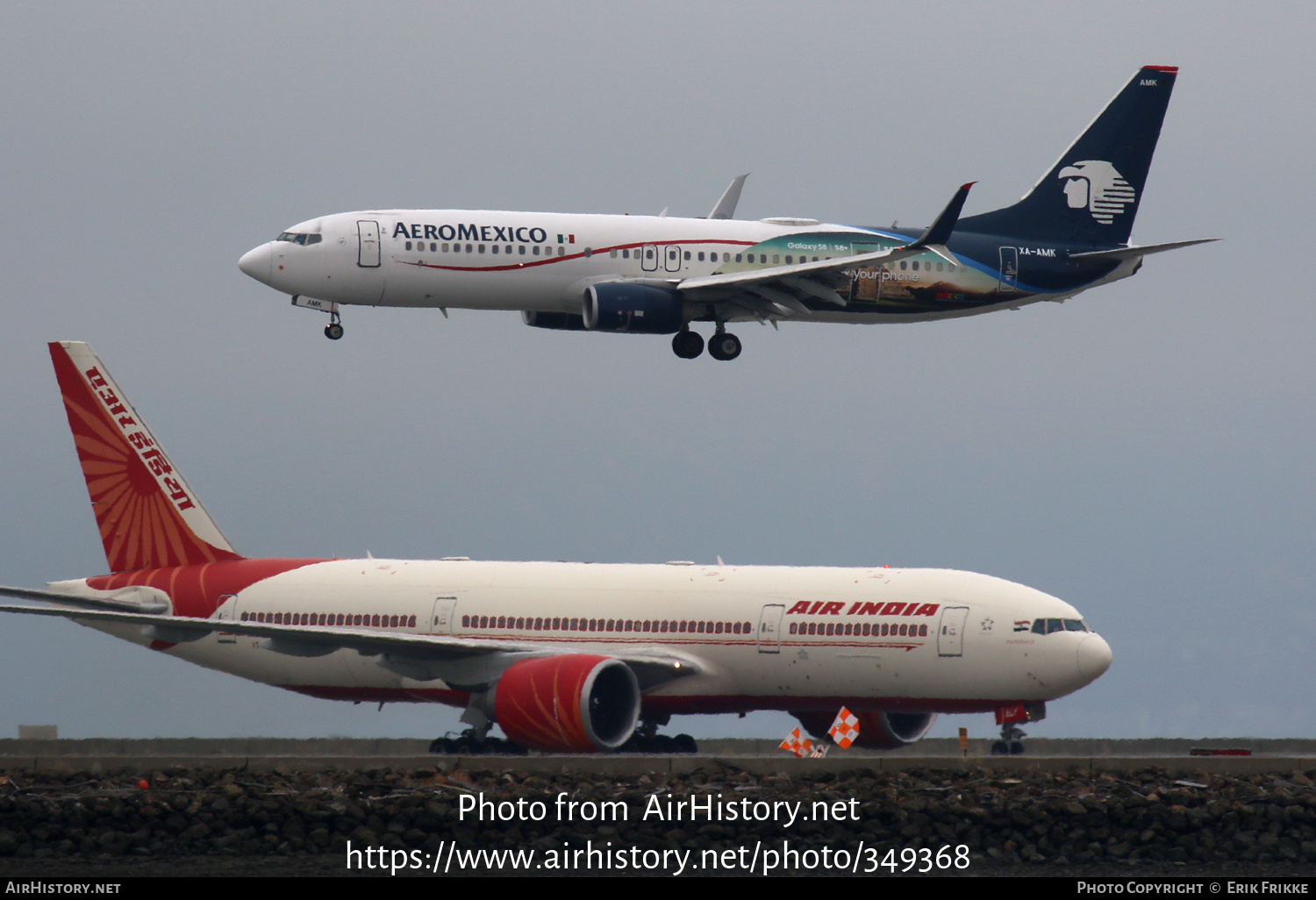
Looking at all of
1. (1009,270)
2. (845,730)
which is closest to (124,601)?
(845,730)

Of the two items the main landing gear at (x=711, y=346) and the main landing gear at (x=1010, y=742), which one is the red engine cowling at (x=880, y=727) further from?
the main landing gear at (x=711, y=346)

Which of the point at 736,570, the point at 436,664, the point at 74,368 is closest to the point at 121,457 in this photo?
the point at 74,368

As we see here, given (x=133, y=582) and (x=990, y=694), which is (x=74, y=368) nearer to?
(x=133, y=582)

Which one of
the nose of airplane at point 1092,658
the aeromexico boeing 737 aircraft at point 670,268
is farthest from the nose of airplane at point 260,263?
the nose of airplane at point 1092,658

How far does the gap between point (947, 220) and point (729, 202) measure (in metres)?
11.8

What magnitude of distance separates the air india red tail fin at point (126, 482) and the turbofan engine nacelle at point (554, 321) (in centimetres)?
1150

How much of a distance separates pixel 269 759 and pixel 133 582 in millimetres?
12552

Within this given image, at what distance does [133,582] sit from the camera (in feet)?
182

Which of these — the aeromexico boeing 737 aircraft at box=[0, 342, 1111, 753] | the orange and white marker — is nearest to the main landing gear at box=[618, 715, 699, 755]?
the aeromexico boeing 737 aircraft at box=[0, 342, 1111, 753]

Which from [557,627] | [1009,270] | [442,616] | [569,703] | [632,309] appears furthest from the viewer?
[1009,270]

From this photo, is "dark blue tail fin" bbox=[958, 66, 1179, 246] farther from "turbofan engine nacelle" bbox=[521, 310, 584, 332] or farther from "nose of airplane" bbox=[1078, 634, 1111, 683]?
"nose of airplane" bbox=[1078, 634, 1111, 683]

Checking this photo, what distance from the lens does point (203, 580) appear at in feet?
180

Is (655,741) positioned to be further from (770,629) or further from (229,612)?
(229,612)

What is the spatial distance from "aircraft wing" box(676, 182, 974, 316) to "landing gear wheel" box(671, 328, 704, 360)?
88cm
